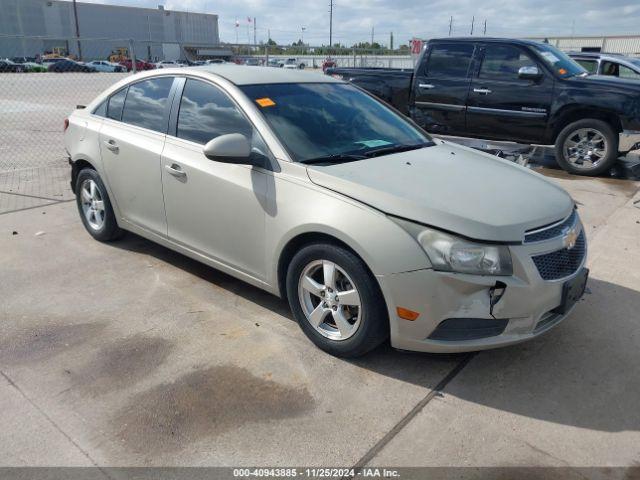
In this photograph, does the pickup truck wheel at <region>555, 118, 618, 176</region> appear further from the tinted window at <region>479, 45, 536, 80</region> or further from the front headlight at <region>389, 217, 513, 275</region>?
the front headlight at <region>389, 217, 513, 275</region>

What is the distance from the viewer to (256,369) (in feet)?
10.7

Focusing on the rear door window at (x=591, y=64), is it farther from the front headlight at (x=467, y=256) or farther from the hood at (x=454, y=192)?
the front headlight at (x=467, y=256)

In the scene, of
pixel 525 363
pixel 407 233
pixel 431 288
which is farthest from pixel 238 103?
pixel 525 363

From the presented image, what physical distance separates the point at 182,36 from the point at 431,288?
103 metres

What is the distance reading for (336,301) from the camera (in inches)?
128

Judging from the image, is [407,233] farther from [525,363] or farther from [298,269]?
[525,363]

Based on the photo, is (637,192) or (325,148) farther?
(637,192)

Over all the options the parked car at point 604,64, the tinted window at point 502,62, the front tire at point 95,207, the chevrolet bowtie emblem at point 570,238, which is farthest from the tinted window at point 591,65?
the front tire at point 95,207

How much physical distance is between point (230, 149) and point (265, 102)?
0.58m

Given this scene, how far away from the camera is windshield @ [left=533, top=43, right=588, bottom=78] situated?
26.4ft

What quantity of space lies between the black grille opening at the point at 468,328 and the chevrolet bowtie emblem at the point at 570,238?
25.4 inches

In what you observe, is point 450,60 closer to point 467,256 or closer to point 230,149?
point 230,149

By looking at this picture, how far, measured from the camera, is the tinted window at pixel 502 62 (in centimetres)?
827

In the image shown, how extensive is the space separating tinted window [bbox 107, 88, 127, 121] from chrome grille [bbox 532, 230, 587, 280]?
363 centimetres
